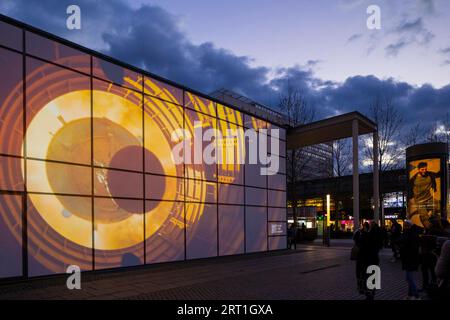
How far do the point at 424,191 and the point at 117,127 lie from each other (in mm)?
15773

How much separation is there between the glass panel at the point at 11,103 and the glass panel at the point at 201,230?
8083 millimetres

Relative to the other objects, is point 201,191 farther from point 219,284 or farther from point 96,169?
point 219,284

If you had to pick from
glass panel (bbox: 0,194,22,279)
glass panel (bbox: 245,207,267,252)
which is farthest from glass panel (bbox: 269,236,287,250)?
glass panel (bbox: 0,194,22,279)

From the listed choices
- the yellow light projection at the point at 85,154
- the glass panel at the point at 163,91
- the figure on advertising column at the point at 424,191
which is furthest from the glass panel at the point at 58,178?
the figure on advertising column at the point at 424,191

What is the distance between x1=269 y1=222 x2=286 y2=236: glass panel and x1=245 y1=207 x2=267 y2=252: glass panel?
2.28 feet

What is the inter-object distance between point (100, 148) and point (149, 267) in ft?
16.5

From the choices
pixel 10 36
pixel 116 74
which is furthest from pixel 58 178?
pixel 116 74

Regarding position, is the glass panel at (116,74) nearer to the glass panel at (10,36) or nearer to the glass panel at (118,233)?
the glass panel at (10,36)

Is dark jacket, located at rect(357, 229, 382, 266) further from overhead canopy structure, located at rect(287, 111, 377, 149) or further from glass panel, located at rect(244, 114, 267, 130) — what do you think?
overhead canopy structure, located at rect(287, 111, 377, 149)

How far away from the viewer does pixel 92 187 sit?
14117 mm

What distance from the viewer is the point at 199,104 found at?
19.5m

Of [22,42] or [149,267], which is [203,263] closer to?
[149,267]

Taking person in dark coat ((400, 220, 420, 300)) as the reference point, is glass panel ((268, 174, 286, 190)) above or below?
above

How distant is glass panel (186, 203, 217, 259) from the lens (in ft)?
59.2
